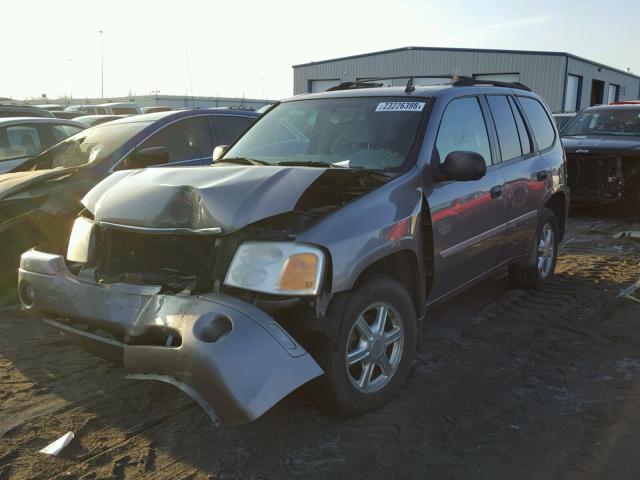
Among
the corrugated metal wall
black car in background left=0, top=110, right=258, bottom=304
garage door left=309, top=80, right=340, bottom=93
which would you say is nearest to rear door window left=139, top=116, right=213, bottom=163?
black car in background left=0, top=110, right=258, bottom=304

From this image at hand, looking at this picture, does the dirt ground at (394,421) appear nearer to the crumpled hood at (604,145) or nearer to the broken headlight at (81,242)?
the broken headlight at (81,242)

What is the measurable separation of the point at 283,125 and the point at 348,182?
1.31 m

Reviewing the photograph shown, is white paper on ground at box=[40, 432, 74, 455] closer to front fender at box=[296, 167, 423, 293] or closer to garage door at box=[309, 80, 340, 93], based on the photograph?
front fender at box=[296, 167, 423, 293]

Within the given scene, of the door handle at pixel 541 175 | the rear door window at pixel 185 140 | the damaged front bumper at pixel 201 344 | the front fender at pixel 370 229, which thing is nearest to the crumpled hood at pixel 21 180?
the rear door window at pixel 185 140

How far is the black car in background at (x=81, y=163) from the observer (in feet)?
17.3

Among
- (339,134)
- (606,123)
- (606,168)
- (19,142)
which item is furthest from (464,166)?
(606,123)

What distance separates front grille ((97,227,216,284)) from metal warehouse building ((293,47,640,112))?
27.6 metres

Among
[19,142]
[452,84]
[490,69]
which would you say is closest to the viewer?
[452,84]

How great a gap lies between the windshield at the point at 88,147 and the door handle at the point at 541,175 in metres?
3.92

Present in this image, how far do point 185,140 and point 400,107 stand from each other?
10.3 ft

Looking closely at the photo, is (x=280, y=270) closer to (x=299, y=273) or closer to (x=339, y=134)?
(x=299, y=273)

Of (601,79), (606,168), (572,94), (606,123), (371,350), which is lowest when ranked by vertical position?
(371,350)

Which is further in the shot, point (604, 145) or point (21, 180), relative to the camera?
point (604, 145)

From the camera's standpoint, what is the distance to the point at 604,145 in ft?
31.3
